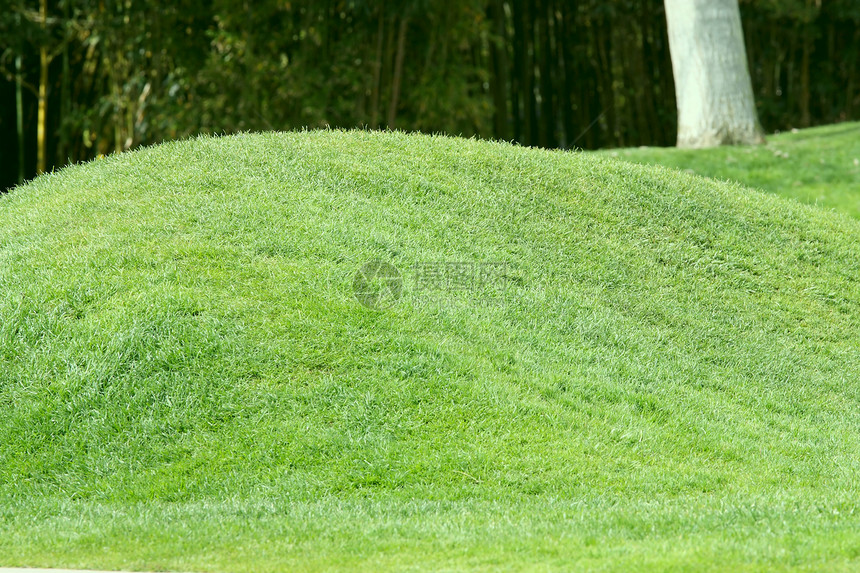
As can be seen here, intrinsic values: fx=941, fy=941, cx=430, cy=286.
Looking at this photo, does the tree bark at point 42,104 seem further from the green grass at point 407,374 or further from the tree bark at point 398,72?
the green grass at point 407,374

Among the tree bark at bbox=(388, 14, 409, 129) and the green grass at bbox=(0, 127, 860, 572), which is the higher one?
the tree bark at bbox=(388, 14, 409, 129)

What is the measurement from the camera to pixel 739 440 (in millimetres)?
4453

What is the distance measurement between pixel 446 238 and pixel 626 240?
4.31 ft

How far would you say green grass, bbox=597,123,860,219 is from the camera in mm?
8750

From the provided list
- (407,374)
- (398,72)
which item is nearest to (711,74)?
(398,72)

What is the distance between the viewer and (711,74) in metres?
9.76

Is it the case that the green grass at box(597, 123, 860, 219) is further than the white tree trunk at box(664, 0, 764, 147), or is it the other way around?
the white tree trunk at box(664, 0, 764, 147)

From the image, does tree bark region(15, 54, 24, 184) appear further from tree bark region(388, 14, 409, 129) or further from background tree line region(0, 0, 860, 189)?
tree bark region(388, 14, 409, 129)

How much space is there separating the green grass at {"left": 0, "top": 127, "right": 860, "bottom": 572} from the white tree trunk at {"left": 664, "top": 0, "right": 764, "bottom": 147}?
3.40 metres

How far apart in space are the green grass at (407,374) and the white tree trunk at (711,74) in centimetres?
340

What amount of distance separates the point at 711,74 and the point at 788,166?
1263 mm

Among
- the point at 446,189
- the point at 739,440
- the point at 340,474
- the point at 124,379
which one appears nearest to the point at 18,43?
the point at 446,189

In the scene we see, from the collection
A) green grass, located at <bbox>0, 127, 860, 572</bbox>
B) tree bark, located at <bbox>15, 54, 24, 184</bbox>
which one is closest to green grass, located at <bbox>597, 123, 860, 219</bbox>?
green grass, located at <bbox>0, 127, 860, 572</bbox>

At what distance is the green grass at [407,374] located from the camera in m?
3.45
